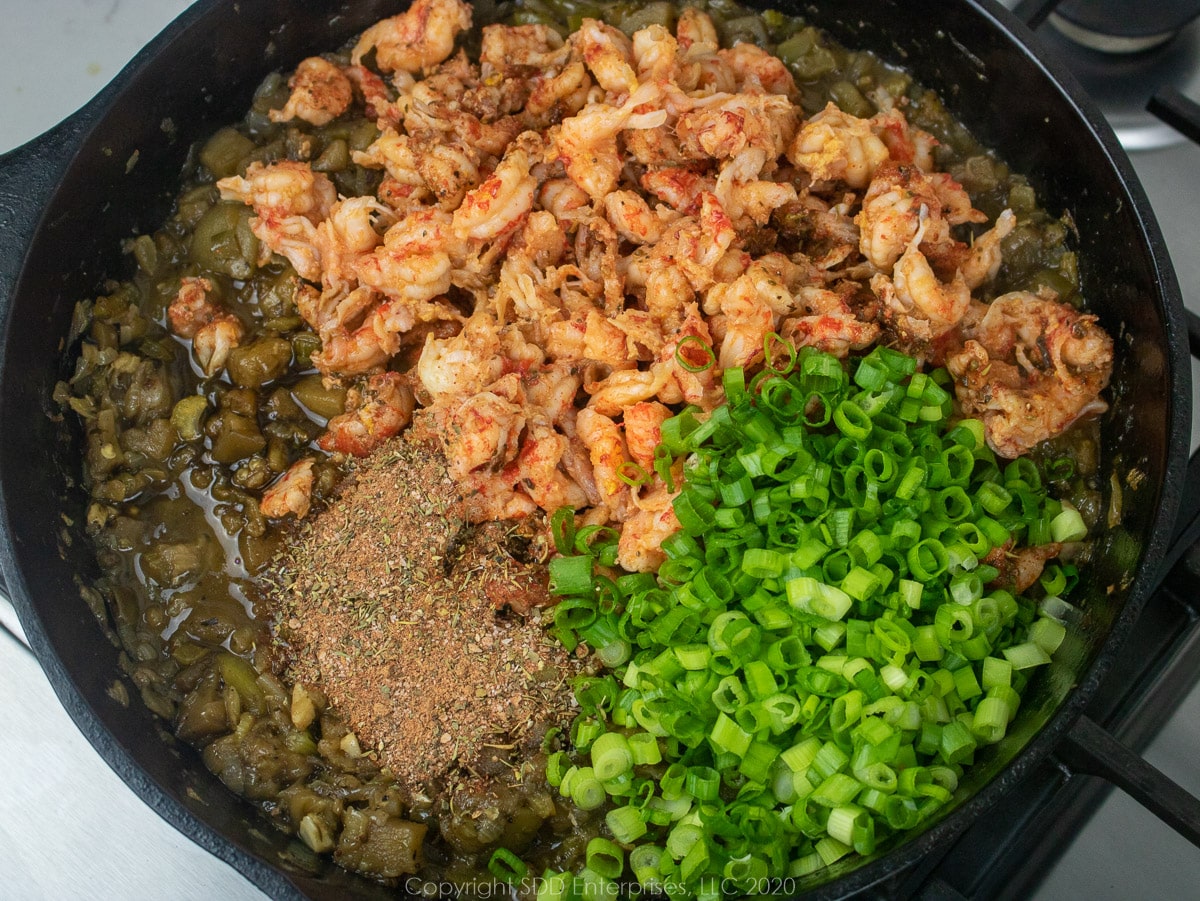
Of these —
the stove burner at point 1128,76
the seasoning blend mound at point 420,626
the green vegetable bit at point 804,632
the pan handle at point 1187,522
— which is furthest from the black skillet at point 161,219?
the stove burner at point 1128,76

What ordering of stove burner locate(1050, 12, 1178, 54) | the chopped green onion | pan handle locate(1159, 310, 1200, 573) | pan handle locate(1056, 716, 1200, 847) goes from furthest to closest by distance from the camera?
stove burner locate(1050, 12, 1178, 54), pan handle locate(1159, 310, 1200, 573), the chopped green onion, pan handle locate(1056, 716, 1200, 847)

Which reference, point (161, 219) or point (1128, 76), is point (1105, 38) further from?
point (161, 219)

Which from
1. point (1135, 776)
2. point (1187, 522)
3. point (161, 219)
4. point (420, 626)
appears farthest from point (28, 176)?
point (1187, 522)

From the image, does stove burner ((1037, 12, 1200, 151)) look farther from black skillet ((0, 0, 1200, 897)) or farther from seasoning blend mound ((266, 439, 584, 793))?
seasoning blend mound ((266, 439, 584, 793))

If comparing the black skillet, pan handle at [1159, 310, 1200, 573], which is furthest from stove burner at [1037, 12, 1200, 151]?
pan handle at [1159, 310, 1200, 573]

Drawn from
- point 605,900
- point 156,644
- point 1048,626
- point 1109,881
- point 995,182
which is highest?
point 156,644

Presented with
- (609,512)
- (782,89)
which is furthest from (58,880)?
(782,89)

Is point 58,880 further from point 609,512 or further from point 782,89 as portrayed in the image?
point 782,89

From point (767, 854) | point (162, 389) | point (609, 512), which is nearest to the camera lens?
point (767, 854)

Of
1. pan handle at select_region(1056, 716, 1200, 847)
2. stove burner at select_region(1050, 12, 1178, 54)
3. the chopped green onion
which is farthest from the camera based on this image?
stove burner at select_region(1050, 12, 1178, 54)
